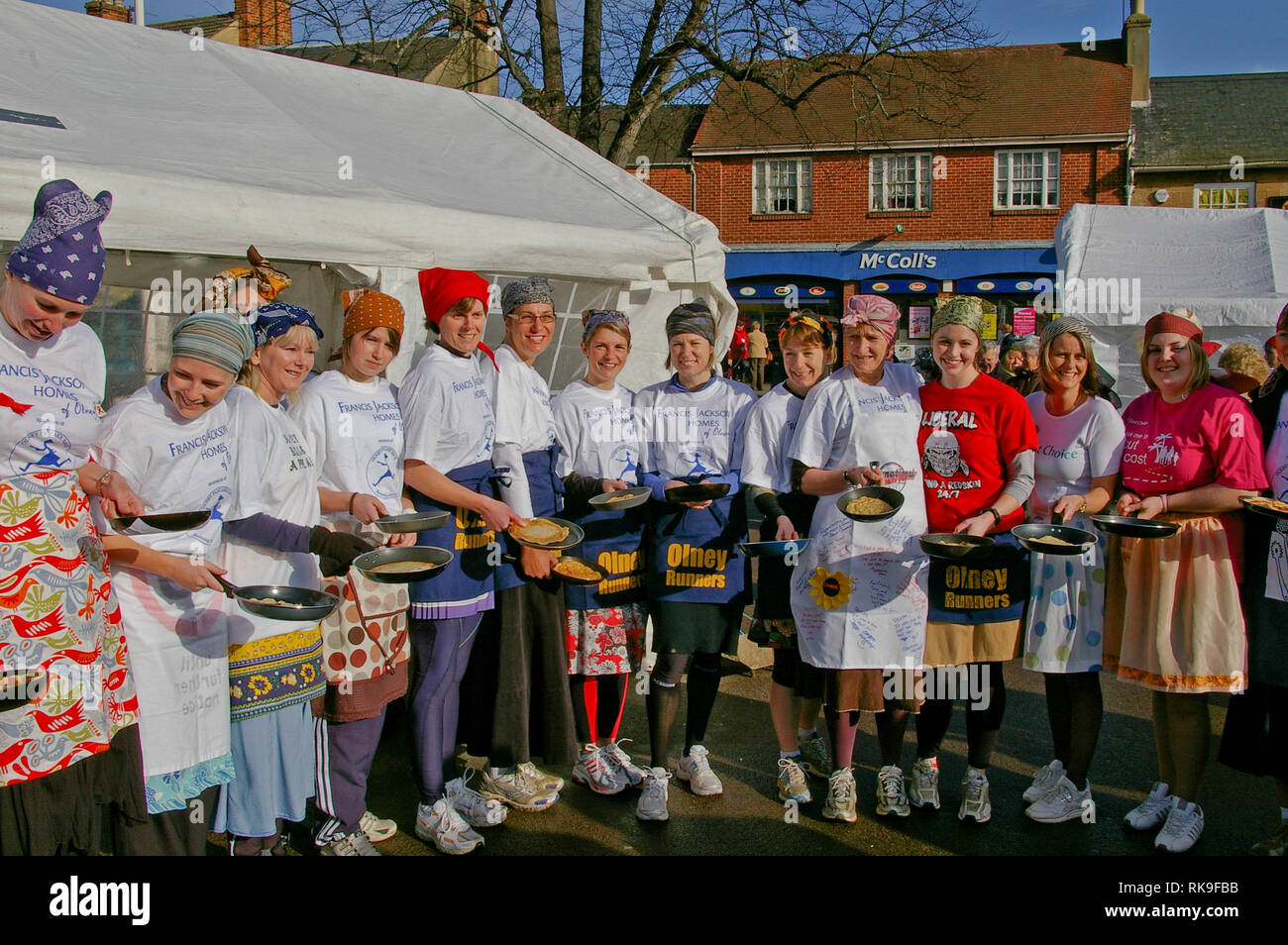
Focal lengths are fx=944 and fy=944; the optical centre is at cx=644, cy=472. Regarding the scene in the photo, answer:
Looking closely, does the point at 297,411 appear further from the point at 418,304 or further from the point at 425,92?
the point at 425,92

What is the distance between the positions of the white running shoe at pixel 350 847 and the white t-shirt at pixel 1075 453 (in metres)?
2.76

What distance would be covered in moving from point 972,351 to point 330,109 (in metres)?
5.33

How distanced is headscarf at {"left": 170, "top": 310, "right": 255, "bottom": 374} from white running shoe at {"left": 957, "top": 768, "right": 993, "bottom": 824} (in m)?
3.00

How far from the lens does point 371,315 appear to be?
3314 mm

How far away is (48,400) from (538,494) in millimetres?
1829

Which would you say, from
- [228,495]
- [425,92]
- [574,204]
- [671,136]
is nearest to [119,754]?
[228,495]

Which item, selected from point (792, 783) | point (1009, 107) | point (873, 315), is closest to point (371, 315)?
point (873, 315)

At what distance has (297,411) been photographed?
3.21 meters

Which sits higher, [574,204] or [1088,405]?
[574,204]

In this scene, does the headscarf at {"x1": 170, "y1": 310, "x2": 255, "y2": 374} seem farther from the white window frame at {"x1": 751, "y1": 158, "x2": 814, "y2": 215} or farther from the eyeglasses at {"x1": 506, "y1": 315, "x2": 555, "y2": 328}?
the white window frame at {"x1": 751, "y1": 158, "x2": 814, "y2": 215}

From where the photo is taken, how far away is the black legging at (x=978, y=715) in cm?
366

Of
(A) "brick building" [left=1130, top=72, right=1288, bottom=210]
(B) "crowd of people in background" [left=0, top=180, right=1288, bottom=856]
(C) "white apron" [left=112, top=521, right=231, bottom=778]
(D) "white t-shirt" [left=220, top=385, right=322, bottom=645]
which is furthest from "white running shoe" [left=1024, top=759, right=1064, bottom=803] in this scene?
(A) "brick building" [left=1130, top=72, right=1288, bottom=210]

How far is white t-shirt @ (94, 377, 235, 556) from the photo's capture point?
254 cm

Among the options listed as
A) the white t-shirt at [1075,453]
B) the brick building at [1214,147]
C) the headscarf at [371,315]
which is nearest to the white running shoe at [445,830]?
the headscarf at [371,315]
